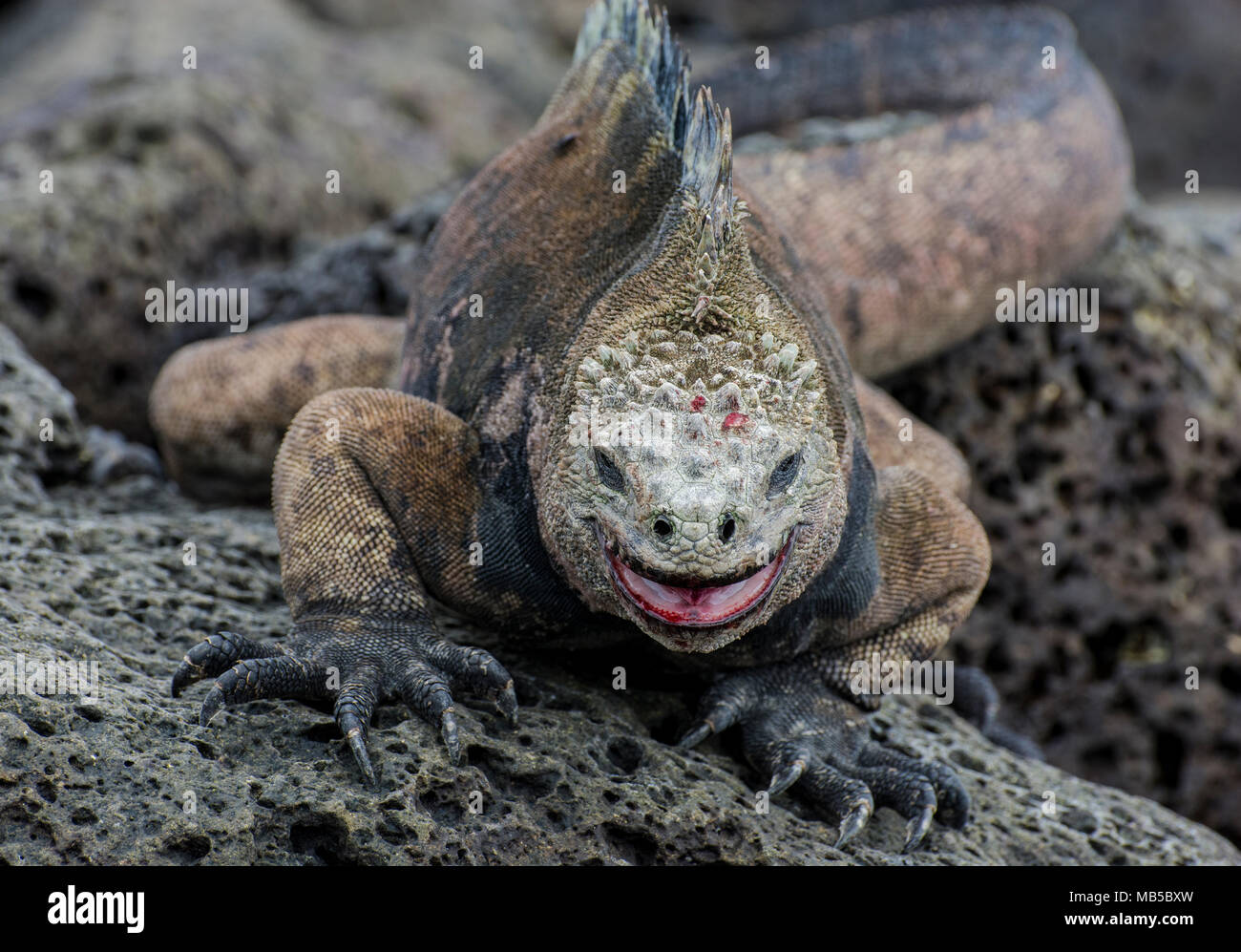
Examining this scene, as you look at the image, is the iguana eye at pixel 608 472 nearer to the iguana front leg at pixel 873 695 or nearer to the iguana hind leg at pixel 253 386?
the iguana front leg at pixel 873 695

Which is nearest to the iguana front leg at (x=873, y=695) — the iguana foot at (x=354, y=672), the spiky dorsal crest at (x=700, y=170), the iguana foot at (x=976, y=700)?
the iguana foot at (x=354, y=672)

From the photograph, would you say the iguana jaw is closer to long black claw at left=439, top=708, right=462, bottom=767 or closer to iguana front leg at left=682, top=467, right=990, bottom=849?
long black claw at left=439, top=708, right=462, bottom=767

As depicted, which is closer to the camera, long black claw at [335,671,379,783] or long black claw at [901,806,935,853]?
long black claw at [335,671,379,783]

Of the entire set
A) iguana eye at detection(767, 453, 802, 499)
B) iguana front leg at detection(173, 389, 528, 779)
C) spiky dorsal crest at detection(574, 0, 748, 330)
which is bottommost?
iguana front leg at detection(173, 389, 528, 779)

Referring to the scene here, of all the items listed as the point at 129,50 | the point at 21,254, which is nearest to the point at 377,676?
the point at 21,254

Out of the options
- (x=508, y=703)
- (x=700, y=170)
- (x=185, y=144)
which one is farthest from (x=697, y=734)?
(x=185, y=144)

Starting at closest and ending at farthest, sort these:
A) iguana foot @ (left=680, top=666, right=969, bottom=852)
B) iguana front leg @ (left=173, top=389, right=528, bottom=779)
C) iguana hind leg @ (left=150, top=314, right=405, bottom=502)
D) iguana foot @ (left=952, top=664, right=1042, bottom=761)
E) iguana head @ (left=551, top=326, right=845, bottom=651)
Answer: iguana head @ (left=551, top=326, right=845, bottom=651) → iguana front leg @ (left=173, top=389, right=528, bottom=779) → iguana foot @ (left=680, top=666, right=969, bottom=852) → iguana foot @ (left=952, top=664, right=1042, bottom=761) → iguana hind leg @ (left=150, top=314, right=405, bottom=502)

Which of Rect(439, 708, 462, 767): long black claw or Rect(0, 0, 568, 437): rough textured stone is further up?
Rect(0, 0, 568, 437): rough textured stone

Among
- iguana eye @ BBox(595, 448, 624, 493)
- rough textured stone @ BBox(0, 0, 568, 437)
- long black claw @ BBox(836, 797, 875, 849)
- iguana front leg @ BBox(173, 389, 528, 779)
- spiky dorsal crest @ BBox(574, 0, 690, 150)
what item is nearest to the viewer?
iguana eye @ BBox(595, 448, 624, 493)

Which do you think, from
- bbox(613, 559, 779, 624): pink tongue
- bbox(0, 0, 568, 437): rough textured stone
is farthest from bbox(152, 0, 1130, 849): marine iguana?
bbox(0, 0, 568, 437): rough textured stone
